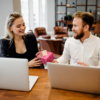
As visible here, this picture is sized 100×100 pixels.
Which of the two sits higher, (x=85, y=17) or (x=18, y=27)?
(x=85, y=17)

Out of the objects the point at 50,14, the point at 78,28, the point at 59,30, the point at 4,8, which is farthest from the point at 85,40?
the point at 50,14

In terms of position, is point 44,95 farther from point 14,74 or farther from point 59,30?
point 59,30

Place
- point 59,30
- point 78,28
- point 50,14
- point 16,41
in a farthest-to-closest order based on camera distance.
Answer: point 50,14 < point 59,30 < point 16,41 < point 78,28

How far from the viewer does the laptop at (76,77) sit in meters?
0.94

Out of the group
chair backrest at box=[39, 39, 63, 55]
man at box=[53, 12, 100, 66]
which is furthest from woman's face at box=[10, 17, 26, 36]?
chair backrest at box=[39, 39, 63, 55]

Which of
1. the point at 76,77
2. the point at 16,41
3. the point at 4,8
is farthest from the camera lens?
the point at 4,8

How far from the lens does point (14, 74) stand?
3.44 ft

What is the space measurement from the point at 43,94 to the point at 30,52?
1.06 meters

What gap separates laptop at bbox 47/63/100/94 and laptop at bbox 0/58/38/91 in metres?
0.19

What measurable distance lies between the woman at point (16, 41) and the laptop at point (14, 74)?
64 cm

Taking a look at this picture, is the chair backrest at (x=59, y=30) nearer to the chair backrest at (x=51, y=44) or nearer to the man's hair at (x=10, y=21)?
the chair backrest at (x=51, y=44)

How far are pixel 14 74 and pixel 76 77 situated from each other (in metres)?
0.49

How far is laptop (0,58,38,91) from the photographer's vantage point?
1.01 meters

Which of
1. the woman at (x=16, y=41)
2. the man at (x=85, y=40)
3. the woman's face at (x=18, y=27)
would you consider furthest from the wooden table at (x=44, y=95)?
the woman's face at (x=18, y=27)
